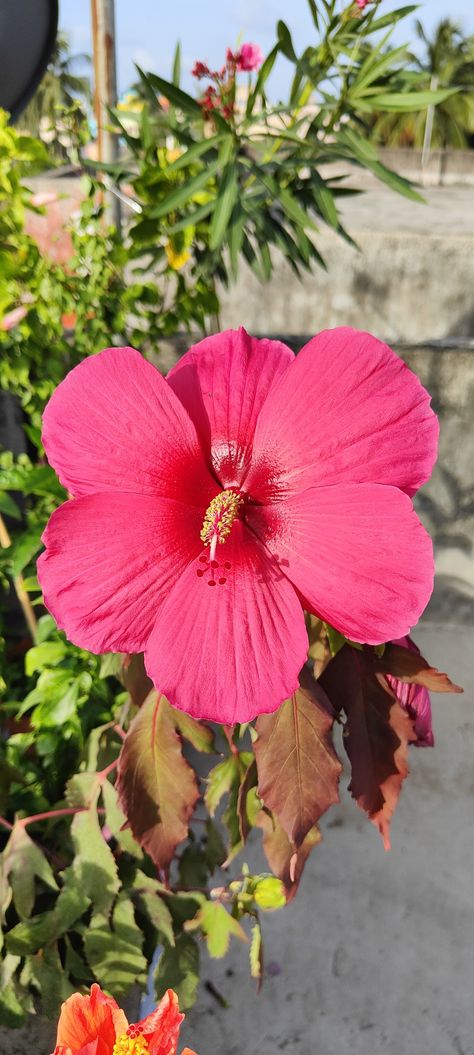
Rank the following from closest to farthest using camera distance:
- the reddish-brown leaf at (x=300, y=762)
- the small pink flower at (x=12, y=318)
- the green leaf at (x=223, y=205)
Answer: the reddish-brown leaf at (x=300, y=762), the small pink flower at (x=12, y=318), the green leaf at (x=223, y=205)

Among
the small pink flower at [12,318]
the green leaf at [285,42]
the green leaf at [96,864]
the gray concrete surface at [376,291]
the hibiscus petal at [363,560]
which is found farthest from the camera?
the gray concrete surface at [376,291]

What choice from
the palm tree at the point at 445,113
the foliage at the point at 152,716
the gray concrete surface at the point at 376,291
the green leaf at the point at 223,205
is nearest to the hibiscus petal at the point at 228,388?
the foliage at the point at 152,716

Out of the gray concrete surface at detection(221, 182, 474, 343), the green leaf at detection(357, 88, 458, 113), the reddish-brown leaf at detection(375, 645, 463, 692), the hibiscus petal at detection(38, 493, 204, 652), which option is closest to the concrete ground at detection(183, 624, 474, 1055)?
the reddish-brown leaf at detection(375, 645, 463, 692)

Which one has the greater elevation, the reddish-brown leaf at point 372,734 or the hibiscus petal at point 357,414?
the hibiscus petal at point 357,414

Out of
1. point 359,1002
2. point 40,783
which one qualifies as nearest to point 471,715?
point 359,1002

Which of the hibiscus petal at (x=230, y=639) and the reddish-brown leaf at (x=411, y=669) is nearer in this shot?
the hibiscus petal at (x=230, y=639)

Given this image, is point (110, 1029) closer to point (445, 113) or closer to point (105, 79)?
point (105, 79)

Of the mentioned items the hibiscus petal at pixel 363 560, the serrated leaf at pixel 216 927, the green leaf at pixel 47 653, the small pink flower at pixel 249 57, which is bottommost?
the serrated leaf at pixel 216 927

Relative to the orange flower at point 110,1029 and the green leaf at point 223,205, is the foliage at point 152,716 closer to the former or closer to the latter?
the green leaf at point 223,205
